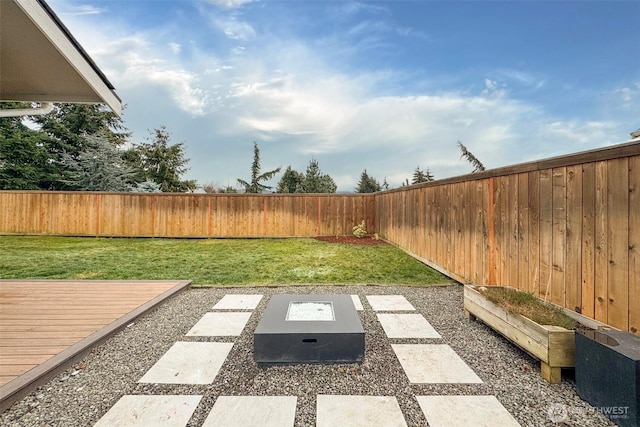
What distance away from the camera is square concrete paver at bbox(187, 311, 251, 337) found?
245 cm

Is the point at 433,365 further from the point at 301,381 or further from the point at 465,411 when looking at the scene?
the point at 301,381

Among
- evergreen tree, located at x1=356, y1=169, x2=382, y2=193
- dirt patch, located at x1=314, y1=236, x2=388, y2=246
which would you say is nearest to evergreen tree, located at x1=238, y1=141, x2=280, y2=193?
evergreen tree, located at x1=356, y1=169, x2=382, y2=193

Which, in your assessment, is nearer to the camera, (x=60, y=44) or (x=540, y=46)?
(x=60, y=44)

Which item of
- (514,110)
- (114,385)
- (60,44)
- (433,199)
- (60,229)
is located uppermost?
(514,110)

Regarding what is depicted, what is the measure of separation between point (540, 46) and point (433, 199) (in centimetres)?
506

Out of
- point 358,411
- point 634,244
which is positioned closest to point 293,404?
point 358,411

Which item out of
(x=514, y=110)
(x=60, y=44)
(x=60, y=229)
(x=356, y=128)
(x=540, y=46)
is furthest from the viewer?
(x=356, y=128)

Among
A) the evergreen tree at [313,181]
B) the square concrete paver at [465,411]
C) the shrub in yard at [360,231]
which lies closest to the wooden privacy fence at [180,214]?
the shrub in yard at [360,231]

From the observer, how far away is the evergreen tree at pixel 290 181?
1989 centimetres

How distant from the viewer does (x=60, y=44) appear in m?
2.21

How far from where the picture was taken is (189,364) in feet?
6.39

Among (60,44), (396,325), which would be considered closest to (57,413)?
(396,325)

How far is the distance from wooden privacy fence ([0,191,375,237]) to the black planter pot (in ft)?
26.0

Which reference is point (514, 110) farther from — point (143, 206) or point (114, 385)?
point (143, 206)
